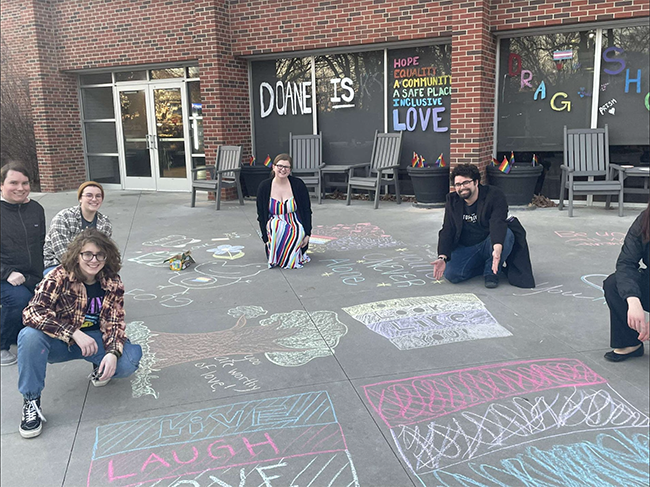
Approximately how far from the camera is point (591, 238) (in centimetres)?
694

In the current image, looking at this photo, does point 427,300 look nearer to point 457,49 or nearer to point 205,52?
point 457,49

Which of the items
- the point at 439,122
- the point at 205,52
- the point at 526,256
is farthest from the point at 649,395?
the point at 205,52

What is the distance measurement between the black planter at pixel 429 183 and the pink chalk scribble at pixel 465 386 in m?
5.94

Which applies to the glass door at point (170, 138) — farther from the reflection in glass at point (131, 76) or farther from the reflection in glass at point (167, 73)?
the reflection in glass at point (131, 76)

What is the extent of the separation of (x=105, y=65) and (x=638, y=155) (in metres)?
10.1

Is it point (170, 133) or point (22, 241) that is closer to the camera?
point (22, 241)

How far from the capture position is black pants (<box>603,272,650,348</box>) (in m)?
3.52

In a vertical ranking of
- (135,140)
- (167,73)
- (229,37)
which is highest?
(229,37)

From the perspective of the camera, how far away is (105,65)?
12.0m

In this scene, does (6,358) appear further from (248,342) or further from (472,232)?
(472,232)

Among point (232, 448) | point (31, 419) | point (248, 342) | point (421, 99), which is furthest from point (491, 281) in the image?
point (421, 99)

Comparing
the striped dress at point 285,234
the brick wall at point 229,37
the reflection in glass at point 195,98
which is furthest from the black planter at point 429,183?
the reflection in glass at point 195,98

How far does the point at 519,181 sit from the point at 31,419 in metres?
7.55

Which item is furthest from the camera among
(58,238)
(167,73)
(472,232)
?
(167,73)
